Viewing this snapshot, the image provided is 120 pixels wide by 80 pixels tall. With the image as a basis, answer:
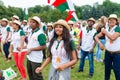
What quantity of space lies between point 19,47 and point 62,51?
311 centimetres

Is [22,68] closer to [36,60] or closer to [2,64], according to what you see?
[36,60]

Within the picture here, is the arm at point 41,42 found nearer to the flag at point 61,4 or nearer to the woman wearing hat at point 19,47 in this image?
the woman wearing hat at point 19,47

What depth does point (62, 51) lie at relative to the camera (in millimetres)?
4746

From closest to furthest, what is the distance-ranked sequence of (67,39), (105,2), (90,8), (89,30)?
(67,39)
(89,30)
(90,8)
(105,2)

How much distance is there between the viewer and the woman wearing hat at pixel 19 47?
7.34 metres

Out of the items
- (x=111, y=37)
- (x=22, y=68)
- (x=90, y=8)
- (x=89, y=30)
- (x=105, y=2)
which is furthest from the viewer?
(x=105, y=2)

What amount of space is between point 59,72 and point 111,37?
174cm

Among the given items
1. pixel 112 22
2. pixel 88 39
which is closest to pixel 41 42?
pixel 112 22

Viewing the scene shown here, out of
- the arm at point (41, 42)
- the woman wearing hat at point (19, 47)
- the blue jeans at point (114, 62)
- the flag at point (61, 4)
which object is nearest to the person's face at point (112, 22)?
the blue jeans at point (114, 62)

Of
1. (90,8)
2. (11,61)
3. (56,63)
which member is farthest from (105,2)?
(56,63)

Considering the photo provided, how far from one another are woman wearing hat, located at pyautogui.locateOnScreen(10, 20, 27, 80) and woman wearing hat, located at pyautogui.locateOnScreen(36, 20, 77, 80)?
2.37 meters

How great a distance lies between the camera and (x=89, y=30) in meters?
8.59

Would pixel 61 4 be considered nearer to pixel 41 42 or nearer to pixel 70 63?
pixel 41 42

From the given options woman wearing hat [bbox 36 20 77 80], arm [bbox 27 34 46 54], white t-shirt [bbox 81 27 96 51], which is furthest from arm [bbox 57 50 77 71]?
white t-shirt [bbox 81 27 96 51]
